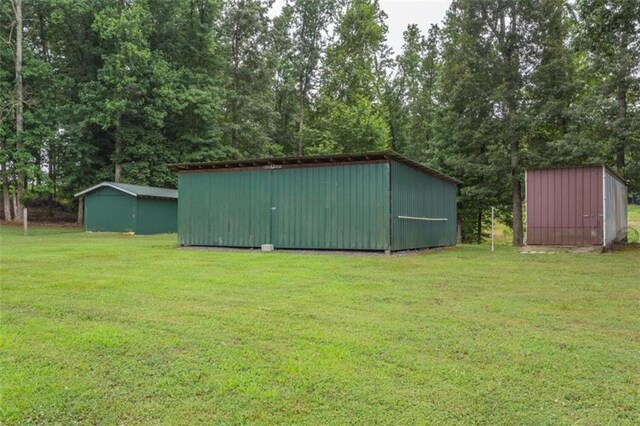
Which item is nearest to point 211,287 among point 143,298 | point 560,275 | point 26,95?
point 143,298

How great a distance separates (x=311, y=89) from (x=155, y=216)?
16739 mm

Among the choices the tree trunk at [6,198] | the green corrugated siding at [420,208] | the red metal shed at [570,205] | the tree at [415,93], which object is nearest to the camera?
the green corrugated siding at [420,208]

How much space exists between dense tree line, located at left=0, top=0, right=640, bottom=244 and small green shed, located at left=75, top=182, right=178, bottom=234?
4081 millimetres

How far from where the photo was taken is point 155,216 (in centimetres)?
2386

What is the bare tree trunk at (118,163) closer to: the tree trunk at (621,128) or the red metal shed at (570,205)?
the red metal shed at (570,205)

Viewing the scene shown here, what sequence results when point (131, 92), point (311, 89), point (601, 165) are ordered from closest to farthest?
point (601, 165), point (131, 92), point (311, 89)

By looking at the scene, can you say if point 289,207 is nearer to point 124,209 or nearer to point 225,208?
point 225,208

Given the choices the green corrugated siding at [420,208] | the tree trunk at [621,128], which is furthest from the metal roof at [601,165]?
the green corrugated siding at [420,208]

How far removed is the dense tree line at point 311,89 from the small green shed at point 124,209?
408 cm

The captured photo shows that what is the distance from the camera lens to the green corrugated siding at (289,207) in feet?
40.2

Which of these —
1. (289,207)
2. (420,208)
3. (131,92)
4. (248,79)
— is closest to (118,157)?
(131,92)

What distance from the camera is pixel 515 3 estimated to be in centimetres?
1873

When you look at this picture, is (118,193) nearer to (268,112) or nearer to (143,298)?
(268,112)

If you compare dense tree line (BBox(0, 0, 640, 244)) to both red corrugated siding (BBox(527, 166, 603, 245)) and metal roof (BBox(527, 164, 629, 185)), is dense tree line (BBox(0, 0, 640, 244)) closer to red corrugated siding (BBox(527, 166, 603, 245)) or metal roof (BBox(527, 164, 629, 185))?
metal roof (BBox(527, 164, 629, 185))
